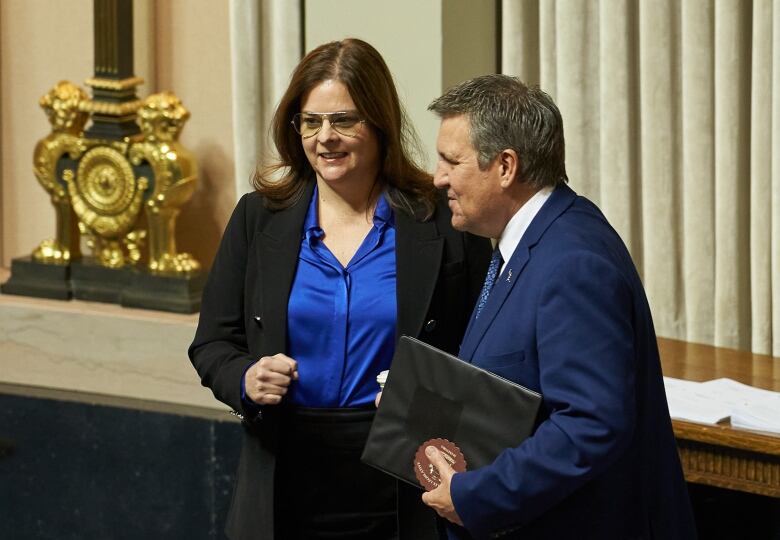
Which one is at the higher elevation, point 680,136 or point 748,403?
point 680,136

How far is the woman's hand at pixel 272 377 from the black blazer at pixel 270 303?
0.10 metres

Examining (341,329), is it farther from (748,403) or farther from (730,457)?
(748,403)

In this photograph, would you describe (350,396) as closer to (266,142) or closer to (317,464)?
(317,464)

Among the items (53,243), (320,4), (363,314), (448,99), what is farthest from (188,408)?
(448,99)

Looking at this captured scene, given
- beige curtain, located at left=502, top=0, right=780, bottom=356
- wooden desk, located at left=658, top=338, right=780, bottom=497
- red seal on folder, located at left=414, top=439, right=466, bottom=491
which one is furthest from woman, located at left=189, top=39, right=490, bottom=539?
beige curtain, located at left=502, top=0, right=780, bottom=356

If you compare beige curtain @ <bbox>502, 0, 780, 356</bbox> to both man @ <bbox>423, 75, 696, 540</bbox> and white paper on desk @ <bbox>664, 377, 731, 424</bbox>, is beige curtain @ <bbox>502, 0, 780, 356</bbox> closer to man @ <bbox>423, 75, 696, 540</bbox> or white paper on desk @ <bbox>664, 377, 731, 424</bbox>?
white paper on desk @ <bbox>664, 377, 731, 424</bbox>

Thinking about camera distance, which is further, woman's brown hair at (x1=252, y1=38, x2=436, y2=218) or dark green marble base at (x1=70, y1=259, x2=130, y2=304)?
dark green marble base at (x1=70, y1=259, x2=130, y2=304)

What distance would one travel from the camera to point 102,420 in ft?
16.6

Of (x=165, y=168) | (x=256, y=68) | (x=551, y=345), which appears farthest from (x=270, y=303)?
(x=165, y=168)

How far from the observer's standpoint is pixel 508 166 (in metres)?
2.35

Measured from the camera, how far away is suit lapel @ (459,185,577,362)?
7.68 ft

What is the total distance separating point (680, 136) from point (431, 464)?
2398 millimetres

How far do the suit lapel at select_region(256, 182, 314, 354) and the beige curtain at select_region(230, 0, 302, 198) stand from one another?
6.10 ft

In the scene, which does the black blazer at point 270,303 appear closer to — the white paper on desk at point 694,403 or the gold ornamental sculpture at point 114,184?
the white paper on desk at point 694,403
